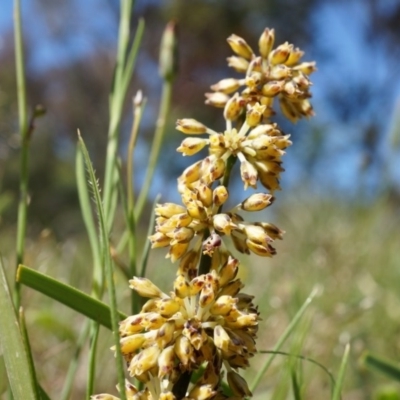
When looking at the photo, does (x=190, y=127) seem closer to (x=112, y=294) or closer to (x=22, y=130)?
(x=112, y=294)

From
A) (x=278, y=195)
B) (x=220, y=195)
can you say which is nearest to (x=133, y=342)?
(x=220, y=195)

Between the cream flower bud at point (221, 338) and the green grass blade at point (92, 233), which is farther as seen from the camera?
the green grass blade at point (92, 233)

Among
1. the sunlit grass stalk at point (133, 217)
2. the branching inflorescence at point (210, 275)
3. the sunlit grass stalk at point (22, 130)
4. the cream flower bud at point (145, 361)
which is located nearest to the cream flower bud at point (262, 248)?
the branching inflorescence at point (210, 275)

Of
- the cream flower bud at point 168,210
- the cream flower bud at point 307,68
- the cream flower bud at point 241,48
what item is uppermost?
the cream flower bud at point 241,48

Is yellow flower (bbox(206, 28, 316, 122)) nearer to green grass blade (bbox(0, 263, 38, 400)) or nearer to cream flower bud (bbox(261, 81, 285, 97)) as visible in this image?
cream flower bud (bbox(261, 81, 285, 97))

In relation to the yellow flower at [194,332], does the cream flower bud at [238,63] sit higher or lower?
higher

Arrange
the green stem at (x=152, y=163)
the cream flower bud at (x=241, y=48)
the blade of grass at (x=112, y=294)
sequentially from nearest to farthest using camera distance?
1. the blade of grass at (x=112, y=294)
2. the cream flower bud at (x=241, y=48)
3. the green stem at (x=152, y=163)

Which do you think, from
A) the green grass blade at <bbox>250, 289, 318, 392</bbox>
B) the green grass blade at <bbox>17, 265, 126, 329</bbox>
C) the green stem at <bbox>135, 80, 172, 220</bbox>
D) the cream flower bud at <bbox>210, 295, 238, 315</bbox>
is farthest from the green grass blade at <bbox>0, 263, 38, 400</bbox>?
the green stem at <bbox>135, 80, 172, 220</bbox>

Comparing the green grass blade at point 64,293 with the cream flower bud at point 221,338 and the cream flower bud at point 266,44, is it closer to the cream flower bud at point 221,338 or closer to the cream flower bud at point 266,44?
the cream flower bud at point 221,338

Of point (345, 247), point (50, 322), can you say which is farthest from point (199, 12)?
point (50, 322)
